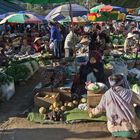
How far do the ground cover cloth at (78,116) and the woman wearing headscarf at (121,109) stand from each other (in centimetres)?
109

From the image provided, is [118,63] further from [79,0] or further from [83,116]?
[79,0]

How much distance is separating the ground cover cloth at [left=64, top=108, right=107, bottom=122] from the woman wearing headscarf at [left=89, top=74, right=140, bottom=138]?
1089 mm

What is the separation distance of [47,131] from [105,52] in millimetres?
8748

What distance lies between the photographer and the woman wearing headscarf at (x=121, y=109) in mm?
7023

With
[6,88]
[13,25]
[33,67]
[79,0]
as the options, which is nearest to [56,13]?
[33,67]

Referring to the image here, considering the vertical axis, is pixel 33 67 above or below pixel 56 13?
below

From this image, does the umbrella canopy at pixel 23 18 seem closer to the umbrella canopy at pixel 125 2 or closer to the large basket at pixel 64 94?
the large basket at pixel 64 94

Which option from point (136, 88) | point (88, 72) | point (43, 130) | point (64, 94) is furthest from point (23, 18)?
point (43, 130)

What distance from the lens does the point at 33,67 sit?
13578 millimetres

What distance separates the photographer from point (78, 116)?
28.0ft

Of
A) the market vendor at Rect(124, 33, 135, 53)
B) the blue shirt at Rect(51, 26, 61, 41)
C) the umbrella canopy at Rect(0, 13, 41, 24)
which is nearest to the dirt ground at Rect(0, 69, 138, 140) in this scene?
the blue shirt at Rect(51, 26, 61, 41)

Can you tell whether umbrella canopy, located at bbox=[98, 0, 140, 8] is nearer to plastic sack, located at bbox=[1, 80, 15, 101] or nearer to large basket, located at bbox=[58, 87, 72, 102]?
large basket, located at bbox=[58, 87, 72, 102]

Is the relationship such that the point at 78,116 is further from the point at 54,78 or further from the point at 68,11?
the point at 68,11

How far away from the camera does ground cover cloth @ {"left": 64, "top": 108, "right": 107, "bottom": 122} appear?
8.34m
